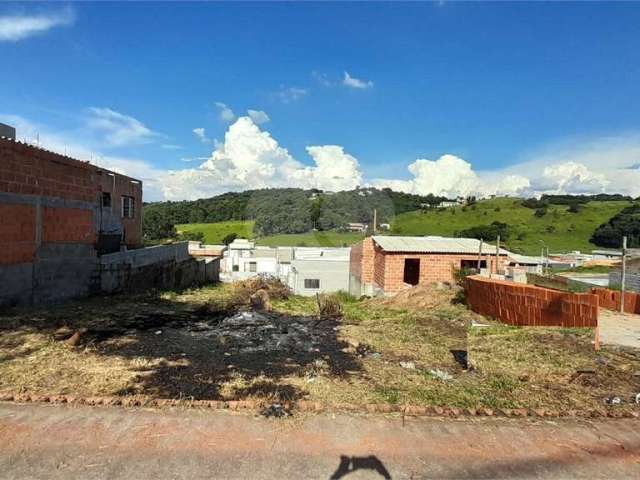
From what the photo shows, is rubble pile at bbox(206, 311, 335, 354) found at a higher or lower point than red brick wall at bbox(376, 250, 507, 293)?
lower

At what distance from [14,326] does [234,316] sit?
4.39 metres

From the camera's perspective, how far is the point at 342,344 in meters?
7.74

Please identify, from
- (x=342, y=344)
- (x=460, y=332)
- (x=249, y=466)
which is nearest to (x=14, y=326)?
(x=342, y=344)

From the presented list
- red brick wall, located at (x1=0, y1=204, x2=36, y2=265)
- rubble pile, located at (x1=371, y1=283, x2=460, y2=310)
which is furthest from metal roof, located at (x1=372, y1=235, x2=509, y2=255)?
red brick wall, located at (x1=0, y1=204, x2=36, y2=265)

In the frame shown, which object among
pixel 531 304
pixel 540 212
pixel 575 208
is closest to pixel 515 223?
pixel 540 212

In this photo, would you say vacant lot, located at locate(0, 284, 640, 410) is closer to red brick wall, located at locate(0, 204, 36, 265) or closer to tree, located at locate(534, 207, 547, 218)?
red brick wall, located at locate(0, 204, 36, 265)

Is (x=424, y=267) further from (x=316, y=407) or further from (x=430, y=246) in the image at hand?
(x=316, y=407)

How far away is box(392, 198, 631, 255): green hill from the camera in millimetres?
54281

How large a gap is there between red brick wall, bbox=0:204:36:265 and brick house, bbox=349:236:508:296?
43.5 feet

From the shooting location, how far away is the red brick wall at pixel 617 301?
1159cm

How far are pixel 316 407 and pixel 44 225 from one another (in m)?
9.91

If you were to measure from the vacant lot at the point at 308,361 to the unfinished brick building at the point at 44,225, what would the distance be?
4.36 feet

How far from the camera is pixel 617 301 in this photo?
39.7 feet

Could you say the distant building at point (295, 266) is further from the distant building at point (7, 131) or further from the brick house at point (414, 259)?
the distant building at point (7, 131)
